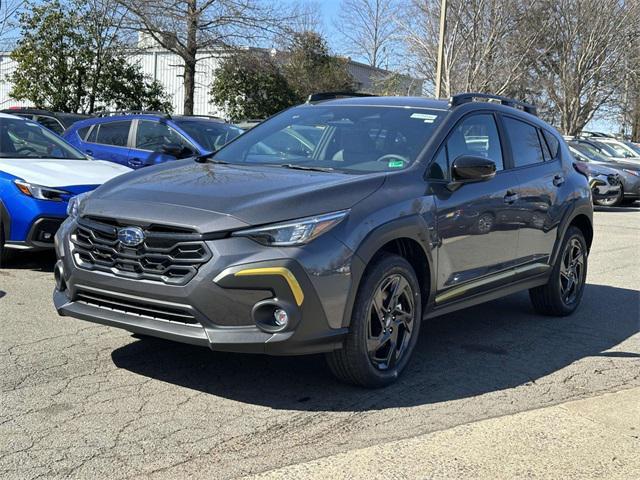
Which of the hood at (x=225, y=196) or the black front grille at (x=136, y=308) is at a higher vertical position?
the hood at (x=225, y=196)

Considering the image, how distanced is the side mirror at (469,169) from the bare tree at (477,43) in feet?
82.3

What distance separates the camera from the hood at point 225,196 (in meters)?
4.00

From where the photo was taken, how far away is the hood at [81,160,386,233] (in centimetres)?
400

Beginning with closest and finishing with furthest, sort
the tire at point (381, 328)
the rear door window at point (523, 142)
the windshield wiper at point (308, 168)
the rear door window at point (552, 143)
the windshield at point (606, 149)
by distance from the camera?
the tire at point (381, 328)
the windshield wiper at point (308, 168)
the rear door window at point (523, 142)
the rear door window at point (552, 143)
the windshield at point (606, 149)

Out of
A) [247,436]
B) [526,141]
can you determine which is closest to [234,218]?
[247,436]

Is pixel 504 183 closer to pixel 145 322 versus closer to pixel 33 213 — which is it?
pixel 145 322

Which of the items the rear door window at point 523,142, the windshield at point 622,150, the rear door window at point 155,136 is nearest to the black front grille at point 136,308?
the rear door window at point 523,142

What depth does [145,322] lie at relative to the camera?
162 inches

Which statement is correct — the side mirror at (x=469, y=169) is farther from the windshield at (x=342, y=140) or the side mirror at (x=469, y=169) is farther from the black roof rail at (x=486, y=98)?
the black roof rail at (x=486, y=98)

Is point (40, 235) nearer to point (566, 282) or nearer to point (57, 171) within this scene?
point (57, 171)

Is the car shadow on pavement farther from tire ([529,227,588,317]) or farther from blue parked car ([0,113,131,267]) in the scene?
blue parked car ([0,113,131,267])

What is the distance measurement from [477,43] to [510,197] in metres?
25.6

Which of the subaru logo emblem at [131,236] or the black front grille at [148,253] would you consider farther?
the subaru logo emblem at [131,236]

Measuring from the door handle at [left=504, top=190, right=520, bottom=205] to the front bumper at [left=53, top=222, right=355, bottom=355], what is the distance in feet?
6.50
